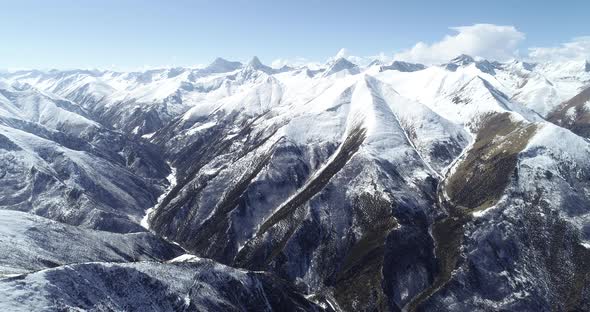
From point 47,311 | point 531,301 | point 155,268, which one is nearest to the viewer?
point 47,311

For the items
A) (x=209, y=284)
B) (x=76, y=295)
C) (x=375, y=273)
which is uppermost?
(x=76, y=295)

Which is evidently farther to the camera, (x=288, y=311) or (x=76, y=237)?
(x=76, y=237)

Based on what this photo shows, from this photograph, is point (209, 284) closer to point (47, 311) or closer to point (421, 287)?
point (47, 311)

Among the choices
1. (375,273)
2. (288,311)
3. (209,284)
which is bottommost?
(375,273)

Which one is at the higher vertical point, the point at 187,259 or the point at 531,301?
the point at 187,259

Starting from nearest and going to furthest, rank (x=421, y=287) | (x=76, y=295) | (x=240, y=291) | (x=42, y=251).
Answer: (x=76, y=295)
(x=240, y=291)
(x=42, y=251)
(x=421, y=287)

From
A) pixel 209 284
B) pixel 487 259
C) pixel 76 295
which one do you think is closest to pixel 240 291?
pixel 209 284

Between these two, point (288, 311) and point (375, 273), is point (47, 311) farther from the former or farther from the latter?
point (375, 273)

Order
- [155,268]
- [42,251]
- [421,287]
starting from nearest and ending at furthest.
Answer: [155,268]
[42,251]
[421,287]

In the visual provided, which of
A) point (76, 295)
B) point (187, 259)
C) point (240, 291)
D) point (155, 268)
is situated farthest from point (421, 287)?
point (76, 295)
